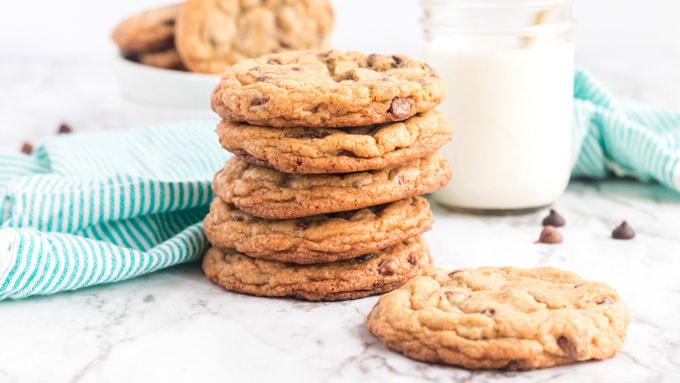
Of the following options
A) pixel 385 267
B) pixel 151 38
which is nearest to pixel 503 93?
pixel 385 267

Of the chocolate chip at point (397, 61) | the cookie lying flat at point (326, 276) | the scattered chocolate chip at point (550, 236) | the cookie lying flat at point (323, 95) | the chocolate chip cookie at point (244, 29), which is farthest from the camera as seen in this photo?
the chocolate chip cookie at point (244, 29)

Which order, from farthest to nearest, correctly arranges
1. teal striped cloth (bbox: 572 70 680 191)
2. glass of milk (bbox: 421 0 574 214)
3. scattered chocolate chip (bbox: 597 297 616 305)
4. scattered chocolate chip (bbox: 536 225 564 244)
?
teal striped cloth (bbox: 572 70 680 191)
glass of milk (bbox: 421 0 574 214)
scattered chocolate chip (bbox: 536 225 564 244)
scattered chocolate chip (bbox: 597 297 616 305)

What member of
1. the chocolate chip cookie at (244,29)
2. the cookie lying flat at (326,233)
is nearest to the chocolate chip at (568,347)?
the cookie lying flat at (326,233)

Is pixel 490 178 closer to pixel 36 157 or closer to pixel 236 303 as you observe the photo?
pixel 236 303

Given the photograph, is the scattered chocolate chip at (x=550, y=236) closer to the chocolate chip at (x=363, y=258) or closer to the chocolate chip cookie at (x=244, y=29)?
the chocolate chip at (x=363, y=258)

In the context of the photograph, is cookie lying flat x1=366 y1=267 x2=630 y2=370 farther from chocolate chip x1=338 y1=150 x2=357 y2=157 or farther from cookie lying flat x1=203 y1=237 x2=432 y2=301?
chocolate chip x1=338 y1=150 x2=357 y2=157

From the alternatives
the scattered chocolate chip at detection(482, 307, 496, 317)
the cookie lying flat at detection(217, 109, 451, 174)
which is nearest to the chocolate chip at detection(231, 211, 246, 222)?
the cookie lying flat at detection(217, 109, 451, 174)
